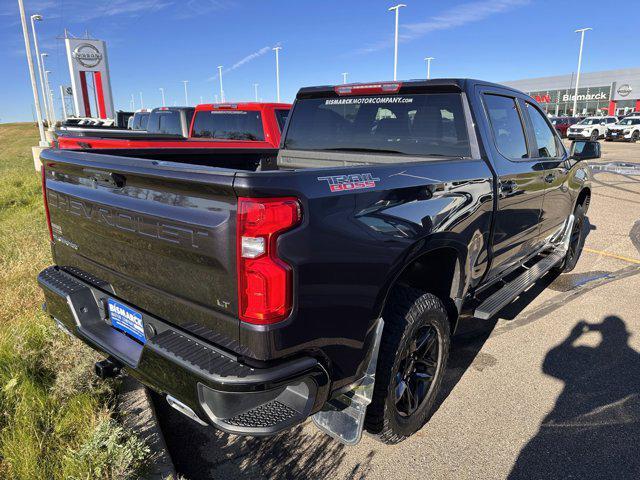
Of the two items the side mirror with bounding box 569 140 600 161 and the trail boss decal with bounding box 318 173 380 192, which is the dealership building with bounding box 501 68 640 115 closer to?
the side mirror with bounding box 569 140 600 161

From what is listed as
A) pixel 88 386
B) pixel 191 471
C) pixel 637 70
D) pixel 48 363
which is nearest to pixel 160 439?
pixel 191 471

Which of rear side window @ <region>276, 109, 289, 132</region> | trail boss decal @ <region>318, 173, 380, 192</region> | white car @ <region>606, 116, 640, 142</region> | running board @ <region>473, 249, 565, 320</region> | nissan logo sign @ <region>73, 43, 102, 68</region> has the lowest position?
white car @ <region>606, 116, 640, 142</region>

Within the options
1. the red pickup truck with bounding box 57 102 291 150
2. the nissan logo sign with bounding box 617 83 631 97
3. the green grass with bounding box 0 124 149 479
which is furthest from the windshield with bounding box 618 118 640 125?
the nissan logo sign with bounding box 617 83 631 97

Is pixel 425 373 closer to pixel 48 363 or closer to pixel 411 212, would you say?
pixel 411 212

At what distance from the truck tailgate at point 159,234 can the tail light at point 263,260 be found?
1.8 inches

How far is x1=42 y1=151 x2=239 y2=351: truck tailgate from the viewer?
191 cm

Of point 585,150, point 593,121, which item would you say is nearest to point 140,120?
point 585,150

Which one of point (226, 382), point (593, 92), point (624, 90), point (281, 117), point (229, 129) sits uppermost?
point (624, 90)

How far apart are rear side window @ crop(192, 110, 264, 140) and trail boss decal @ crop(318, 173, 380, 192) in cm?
584

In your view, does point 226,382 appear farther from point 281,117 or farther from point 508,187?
point 281,117

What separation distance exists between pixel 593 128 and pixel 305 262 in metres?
37.2

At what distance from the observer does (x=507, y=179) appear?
346 cm

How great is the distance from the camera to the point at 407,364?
2.78 m

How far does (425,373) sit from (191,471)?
1479mm
